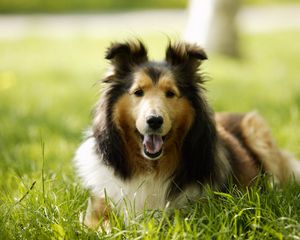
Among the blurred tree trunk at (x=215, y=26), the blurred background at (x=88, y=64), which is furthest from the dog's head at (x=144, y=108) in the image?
the blurred tree trunk at (x=215, y=26)

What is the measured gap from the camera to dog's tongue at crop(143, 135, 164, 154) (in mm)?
4473

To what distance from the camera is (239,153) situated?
5.46 m

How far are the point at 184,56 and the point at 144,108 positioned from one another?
667 mm

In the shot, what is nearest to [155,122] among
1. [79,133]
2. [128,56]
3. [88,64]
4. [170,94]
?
[170,94]

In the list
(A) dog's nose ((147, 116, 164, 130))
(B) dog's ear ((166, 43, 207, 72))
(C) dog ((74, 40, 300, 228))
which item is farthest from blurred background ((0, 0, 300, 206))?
(A) dog's nose ((147, 116, 164, 130))

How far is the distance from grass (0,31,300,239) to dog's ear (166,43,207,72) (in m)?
1.06

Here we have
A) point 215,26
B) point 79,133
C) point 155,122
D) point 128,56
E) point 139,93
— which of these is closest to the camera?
point 155,122

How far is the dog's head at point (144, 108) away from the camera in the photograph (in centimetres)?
448

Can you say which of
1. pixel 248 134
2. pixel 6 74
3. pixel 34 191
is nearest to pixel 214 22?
pixel 6 74

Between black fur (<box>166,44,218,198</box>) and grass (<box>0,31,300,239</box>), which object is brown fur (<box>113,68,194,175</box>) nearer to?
black fur (<box>166,44,218,198</box>)

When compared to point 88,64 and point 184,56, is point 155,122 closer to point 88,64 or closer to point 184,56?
point 184,56

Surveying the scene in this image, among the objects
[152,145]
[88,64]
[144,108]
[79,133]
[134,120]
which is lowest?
[79,133]

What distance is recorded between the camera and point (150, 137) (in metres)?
4.47

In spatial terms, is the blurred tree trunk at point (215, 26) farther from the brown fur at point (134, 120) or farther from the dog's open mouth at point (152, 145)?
the dog's open mouth at point (152, 145)
